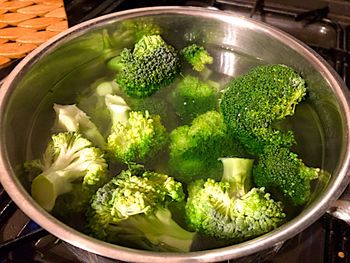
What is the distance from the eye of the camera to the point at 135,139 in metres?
0.85

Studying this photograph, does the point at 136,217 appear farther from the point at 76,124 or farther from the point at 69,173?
the point at 76,124

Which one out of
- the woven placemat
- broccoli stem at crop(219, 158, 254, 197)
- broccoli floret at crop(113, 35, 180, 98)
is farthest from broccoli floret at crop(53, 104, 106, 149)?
the woven placemat

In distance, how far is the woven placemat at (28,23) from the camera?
1211mm

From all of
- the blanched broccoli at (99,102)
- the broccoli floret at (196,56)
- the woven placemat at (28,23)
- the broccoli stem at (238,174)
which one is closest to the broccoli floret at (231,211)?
the broccoli stem at (238,174)

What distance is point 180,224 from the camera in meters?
0.77

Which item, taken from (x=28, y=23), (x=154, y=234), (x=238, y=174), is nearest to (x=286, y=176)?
(x=238, y=174)

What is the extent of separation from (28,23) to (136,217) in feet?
2.37

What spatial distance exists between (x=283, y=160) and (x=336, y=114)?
0.13 m

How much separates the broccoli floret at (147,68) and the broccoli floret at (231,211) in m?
0.28

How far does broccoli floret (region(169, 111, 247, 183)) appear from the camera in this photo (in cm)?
84

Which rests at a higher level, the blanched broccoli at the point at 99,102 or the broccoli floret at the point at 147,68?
the broccoli floret at the point at 147,68

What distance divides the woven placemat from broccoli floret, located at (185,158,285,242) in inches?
25.9

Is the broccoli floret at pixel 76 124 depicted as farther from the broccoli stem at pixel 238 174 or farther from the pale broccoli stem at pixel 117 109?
the broccoli stem at pixel 238 174

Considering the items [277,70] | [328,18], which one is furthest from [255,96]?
[328,18]
